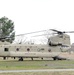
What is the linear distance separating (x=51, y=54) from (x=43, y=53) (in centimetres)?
120

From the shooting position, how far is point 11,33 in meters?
95.5

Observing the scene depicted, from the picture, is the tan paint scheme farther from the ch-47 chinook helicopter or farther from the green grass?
the green grass

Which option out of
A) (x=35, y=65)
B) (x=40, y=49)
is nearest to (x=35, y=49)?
(x=40, y=49)

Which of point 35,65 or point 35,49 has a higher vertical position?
point 35,49

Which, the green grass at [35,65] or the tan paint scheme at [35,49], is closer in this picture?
the green grass at [35,65]

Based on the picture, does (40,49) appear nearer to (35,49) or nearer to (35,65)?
(35,49)

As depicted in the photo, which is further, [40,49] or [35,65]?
[40,49]

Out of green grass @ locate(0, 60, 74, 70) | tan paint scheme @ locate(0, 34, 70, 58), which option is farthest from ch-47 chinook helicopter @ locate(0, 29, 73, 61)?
green grass @ locate(0, 60, 74, 70)

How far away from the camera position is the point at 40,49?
41.1m

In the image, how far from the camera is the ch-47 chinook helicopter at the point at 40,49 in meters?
40.2

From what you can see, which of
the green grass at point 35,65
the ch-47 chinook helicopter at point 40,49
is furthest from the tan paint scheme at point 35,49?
the green grass at point 35,65

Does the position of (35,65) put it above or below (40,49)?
below

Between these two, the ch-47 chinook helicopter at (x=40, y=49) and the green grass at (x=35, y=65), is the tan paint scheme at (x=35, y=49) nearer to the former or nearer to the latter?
the ch-47 chinook helicopter at (x=40, y=49)

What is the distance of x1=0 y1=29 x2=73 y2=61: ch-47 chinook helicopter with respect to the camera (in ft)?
132
